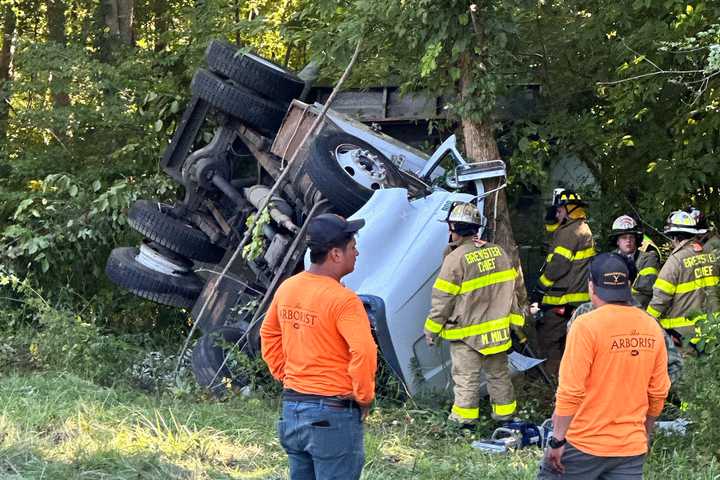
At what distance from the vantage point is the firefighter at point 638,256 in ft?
25.9

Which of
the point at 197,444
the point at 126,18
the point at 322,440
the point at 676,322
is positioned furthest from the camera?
the point at 126,18

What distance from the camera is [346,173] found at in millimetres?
7430

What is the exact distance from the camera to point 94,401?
6.74 meters

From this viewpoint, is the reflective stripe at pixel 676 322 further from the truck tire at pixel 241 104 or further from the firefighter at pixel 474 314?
the truck tire at pixel 241 104

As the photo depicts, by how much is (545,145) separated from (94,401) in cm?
477

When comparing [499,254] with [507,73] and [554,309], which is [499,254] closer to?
[554,309]

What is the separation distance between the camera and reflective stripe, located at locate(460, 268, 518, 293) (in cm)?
667

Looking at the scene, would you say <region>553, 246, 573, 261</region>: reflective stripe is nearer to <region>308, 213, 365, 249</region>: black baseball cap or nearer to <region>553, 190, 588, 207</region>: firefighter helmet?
<region>553, 190, 588, 207</region>: firefighter helmet

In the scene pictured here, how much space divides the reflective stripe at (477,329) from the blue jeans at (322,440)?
9.62ft

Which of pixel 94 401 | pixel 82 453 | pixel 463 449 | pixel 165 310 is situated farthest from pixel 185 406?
pixel 165 310

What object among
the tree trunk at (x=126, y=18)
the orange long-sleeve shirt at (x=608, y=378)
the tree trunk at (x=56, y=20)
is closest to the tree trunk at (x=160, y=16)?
the tree trunk at (x=126, y=18)

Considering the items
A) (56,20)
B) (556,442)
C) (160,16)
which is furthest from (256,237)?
(56,20)

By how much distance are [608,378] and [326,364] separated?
1.13 m

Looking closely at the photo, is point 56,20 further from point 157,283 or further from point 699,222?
point 699,222
